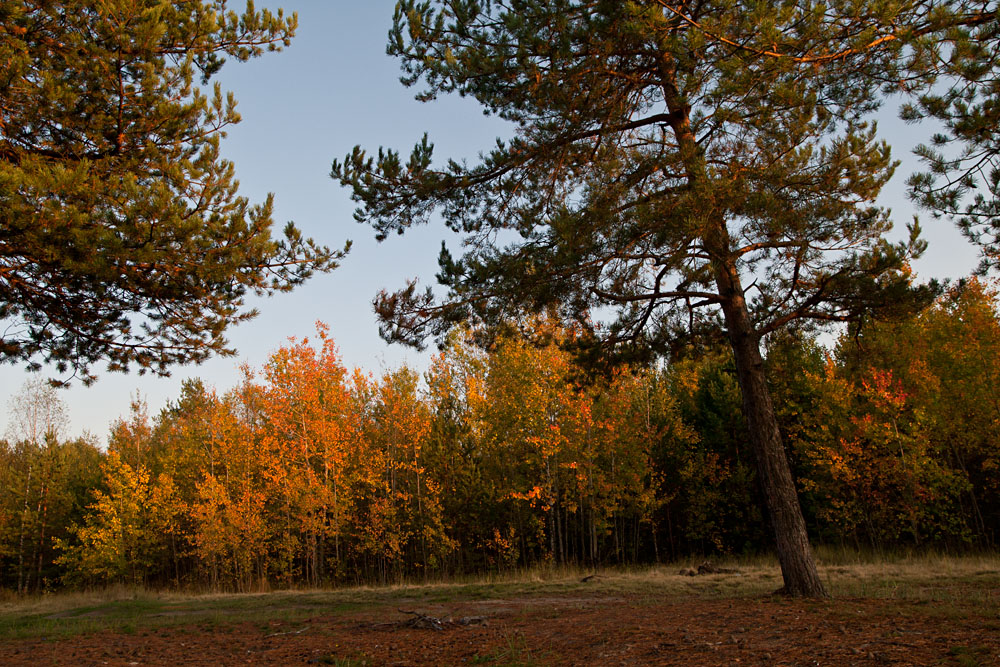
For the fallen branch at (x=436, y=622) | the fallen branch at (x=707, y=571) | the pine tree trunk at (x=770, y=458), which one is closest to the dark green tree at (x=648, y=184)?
the pine tree trunk at (x=770, y=458)

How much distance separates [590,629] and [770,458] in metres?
3.30

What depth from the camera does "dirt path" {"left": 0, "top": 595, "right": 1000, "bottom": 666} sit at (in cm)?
473

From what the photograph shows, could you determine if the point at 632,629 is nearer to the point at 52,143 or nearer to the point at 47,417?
the point at 52,143

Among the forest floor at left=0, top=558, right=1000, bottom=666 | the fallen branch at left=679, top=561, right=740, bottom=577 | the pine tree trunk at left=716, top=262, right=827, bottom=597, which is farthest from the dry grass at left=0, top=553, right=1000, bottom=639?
the pine tree trunk at left=716, top=262, right=827, bottom=597

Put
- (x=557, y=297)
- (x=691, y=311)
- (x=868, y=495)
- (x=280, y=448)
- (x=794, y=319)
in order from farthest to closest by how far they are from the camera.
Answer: (x=280, y=448)
(x=868, y=495)
(x=691, y=311)
(x=794, y=319)
(x=557, y=297)

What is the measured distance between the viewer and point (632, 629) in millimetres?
6391

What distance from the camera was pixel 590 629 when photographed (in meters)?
6.69

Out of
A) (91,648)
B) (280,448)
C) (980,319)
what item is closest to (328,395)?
(280,448)

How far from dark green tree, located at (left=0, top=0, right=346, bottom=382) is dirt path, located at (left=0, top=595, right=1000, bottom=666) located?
3602 mm

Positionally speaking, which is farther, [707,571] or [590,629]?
[707,571]

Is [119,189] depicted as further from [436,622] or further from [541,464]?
[541,464]

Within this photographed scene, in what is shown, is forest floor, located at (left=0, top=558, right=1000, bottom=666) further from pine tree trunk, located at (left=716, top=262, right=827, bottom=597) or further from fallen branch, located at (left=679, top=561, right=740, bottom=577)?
fallen branch, located at (left=679, top=561, right=740, bottom=577)

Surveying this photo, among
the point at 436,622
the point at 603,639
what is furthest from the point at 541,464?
the point at 603,639

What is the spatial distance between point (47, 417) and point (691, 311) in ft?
99.6
